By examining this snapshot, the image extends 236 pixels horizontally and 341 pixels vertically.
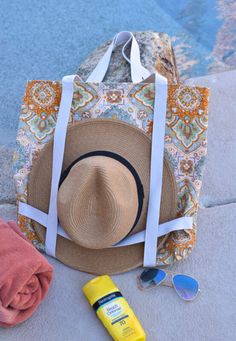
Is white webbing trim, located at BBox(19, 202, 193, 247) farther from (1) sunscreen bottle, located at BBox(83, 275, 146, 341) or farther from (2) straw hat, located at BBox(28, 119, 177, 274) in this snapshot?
(1) sunscreen bottle, located at BBox(83, 275, 146, 341)

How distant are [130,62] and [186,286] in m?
0.80

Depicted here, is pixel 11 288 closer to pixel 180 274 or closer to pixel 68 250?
pixel 68 250

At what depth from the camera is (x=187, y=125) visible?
4.85 feet

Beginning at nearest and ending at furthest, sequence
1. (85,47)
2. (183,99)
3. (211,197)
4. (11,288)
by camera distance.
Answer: (11,288)
(183,99)
(211,197)
(85,47)

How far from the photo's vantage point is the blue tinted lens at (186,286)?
1.40 meters

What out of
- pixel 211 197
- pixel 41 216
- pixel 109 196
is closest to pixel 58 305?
Result: pixel 41 216

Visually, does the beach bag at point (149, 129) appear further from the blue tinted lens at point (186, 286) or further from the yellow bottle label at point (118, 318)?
the yellow bottle label at point (118, 318)

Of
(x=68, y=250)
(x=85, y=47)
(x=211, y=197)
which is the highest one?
(x=85, y=47)

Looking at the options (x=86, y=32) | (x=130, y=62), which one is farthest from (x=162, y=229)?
(x=86, y=32)

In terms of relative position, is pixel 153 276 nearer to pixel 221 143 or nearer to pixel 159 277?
pixel 159 277

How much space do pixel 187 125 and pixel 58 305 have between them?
642 mm

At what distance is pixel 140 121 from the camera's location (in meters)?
1.49

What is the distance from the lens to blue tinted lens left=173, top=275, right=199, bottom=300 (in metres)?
1.40

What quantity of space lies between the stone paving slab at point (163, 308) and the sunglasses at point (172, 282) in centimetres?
2
